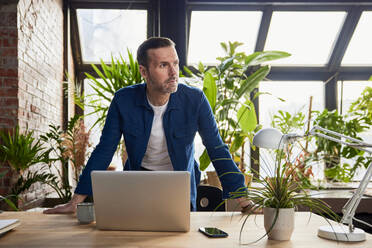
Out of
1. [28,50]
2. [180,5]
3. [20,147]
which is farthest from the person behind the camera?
[180,5]

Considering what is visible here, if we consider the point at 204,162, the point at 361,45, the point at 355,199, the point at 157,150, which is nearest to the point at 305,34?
the point at 361,45

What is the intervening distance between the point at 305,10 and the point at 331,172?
205 centimetres

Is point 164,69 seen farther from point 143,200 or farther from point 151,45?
point 143,200

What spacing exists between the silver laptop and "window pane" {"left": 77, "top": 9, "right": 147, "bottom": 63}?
3779 millimetres

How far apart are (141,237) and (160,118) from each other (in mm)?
1058

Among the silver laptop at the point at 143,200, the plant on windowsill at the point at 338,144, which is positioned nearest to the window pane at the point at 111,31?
the plant on windowsill at the point at 338,144

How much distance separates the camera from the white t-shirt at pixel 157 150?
228 cm

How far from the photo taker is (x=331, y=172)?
443 centimetres

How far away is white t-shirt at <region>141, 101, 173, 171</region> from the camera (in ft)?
7.48

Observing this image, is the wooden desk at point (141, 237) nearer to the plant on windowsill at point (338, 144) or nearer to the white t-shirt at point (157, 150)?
the white t-shirt at point (157, 150)

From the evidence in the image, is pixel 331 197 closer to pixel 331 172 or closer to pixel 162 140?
pixel 331 172

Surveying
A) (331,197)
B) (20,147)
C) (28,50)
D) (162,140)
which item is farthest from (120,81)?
(331,197)

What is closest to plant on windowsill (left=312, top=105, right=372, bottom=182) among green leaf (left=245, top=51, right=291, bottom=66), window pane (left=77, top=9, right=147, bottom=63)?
green leaf (left=245, top=51, right=291, bottom=66)

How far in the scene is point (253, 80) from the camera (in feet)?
12.8
